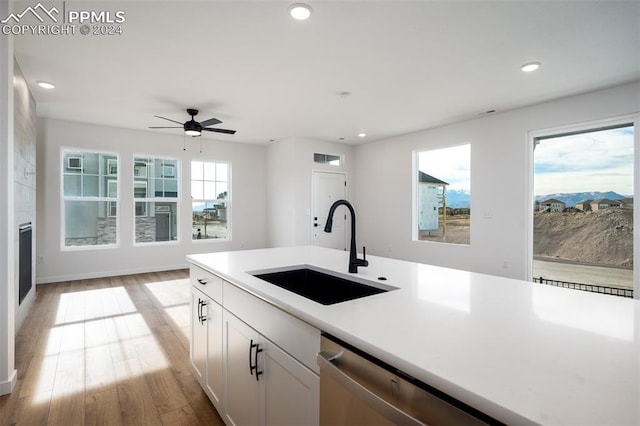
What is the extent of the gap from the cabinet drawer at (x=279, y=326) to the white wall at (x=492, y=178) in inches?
175

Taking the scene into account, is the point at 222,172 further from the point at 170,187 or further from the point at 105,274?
the point at 105,274

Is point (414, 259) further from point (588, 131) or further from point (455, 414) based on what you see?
point (455, 414)

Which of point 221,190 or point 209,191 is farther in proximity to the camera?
point 221,190

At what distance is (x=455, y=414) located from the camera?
0.62m

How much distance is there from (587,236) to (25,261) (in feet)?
22.5

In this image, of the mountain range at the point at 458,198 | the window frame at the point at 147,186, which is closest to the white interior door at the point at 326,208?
the mountain range at the point at 458,198

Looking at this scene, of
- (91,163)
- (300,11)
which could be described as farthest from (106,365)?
(91,163)

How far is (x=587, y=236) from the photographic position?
161 inches

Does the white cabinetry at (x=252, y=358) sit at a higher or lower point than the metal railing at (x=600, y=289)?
higher

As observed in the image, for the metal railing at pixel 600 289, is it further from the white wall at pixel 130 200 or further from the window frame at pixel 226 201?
the window frame at pixel 226 201

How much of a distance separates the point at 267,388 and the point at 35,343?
9.61 feet

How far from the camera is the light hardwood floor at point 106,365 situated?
1948 mm

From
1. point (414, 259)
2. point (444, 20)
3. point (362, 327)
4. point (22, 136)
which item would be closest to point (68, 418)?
point (362, 327)

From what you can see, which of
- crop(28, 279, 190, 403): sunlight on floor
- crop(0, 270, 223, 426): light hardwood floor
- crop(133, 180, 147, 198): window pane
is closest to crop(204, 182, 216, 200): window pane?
crop(133, 180, 147, 198): window pane
